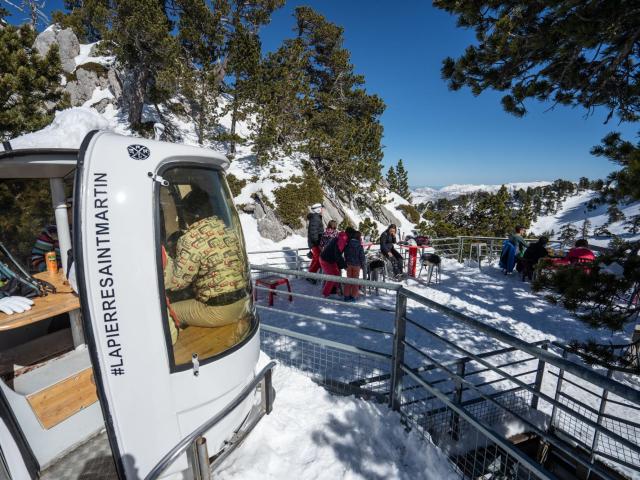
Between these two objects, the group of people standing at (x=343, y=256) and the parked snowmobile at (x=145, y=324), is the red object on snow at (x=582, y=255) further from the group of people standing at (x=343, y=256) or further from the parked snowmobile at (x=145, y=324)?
the parked snowmobile at (x=145, y=324)

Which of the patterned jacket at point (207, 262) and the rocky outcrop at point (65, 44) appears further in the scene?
the rocky outcrop at point (65, 44)

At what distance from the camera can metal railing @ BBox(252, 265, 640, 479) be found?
9.99 ft

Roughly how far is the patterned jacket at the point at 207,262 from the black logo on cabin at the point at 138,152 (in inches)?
20.5

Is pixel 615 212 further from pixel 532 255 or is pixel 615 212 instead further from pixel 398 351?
pixel 398 351

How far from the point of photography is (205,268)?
88.0 inches

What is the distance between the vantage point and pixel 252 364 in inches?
103

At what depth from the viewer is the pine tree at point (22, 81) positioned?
10.2 metres

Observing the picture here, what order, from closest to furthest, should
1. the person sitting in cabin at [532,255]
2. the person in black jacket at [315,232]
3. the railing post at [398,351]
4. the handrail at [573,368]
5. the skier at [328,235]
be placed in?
the handrail at [573,368], the railing post at [398,351], the skier at [328,235], the person in black jacket at [315,232], the person sitting in cabin at [532,255]

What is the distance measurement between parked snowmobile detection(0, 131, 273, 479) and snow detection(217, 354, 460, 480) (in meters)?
0.30

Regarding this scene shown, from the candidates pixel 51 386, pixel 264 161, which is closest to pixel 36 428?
pixel 51 386

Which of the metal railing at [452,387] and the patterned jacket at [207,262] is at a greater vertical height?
the patterned jacket at [207,262]

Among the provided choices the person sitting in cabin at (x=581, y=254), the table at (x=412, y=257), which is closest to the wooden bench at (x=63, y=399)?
the table at (x=412, y=257)

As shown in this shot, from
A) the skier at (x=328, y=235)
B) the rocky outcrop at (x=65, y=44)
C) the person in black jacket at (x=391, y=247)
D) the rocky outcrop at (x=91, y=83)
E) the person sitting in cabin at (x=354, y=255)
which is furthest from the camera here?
the rocky outcrop at (x=65, y=44)

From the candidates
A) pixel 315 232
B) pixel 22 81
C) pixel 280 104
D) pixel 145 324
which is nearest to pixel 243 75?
pixel 280 104
